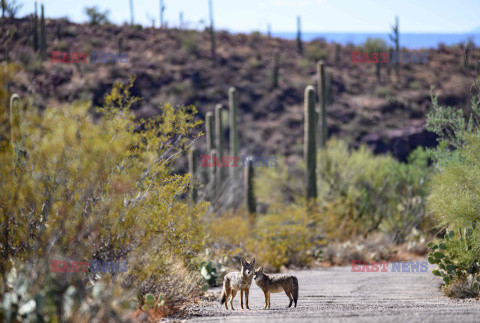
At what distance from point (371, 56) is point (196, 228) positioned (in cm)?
4015

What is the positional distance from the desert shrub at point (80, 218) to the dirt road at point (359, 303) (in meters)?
1.15

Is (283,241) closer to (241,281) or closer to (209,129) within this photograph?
(241,281)

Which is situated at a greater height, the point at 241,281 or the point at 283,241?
the point at 241,281

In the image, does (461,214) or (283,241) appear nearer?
(461,214)

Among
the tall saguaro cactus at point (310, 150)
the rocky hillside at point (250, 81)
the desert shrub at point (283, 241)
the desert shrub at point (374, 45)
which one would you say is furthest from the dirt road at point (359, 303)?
the desert shrub at point (374, 45)

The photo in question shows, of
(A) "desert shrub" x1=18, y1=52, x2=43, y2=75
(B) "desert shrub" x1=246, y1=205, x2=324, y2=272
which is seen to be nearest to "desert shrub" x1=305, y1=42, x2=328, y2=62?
(A) "desert shrub" x1=18, y1=52, x2=43, y2=75

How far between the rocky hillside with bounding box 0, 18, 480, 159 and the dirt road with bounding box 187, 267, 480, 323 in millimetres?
18947

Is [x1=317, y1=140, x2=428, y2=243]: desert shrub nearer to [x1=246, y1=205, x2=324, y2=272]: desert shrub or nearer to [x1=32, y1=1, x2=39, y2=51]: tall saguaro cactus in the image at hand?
[x1=246, y1=205, x2=324, y2=272]: desert shrub

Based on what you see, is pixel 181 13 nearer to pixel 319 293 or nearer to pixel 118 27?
pixel 118 27

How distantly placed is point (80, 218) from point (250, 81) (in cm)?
3663

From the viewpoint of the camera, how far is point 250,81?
42312mm

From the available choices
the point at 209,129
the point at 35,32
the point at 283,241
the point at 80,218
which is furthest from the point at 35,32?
the point at 80,218

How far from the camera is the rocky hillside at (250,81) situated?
33062 millimetres

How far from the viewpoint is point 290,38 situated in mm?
55500
